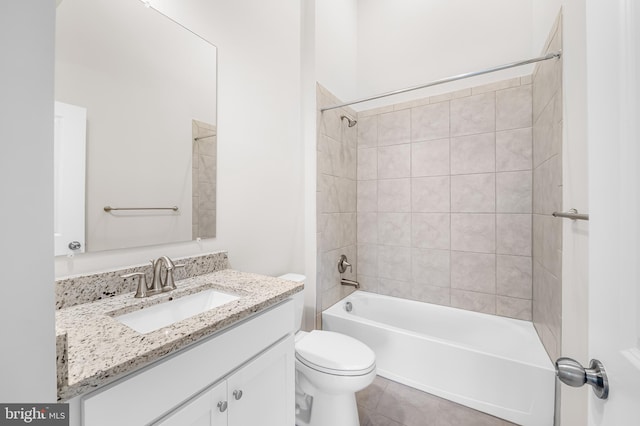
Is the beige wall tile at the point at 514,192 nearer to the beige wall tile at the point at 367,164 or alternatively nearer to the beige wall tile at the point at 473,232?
the beige wall tile at the point at 473,232

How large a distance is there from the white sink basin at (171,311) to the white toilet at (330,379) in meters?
0.60

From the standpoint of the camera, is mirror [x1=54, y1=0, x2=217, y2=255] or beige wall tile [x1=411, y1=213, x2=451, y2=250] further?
beige wall tile [x1=411, y1=213, x2=451, y2=250]

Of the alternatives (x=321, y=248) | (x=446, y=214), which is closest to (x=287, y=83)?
(x=321, y=248)

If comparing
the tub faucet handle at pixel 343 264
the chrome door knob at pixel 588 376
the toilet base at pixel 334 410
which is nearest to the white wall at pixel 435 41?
the tub faucet handle at pixel 343 264

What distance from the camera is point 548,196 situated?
156 centimetres

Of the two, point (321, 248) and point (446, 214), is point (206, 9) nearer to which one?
point (321, 248)

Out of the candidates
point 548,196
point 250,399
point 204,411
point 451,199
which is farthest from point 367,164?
point 204,411

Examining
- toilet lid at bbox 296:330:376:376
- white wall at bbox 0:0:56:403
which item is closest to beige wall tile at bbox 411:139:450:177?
toilet lid at bbox 296:330:376:376

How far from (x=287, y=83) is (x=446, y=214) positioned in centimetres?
168

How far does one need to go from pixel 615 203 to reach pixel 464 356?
62.0 inches

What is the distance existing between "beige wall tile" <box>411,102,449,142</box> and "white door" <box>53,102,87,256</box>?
228 centimetres

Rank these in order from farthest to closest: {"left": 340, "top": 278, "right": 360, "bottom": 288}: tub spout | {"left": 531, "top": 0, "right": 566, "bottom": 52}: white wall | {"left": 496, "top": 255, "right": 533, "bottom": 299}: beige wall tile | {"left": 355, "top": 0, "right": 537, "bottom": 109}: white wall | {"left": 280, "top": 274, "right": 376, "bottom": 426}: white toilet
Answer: {"left": 340, "top": 278, "right": 360, "bottom": 288}: tub spout < {"left": 355, "top": 0, "right": 537, "bottom": 109}: white wall < {"left": 496, "top": 255, "right": 533, "bottom": 299}: beige wall tile < {"left": 531, "top": 0, "right": 566, "bottom": 52}: white wall < {"left": 280, "top": 274, "right": 376, "bottom": 426}: white toilet

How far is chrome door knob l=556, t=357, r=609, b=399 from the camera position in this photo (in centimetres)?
45

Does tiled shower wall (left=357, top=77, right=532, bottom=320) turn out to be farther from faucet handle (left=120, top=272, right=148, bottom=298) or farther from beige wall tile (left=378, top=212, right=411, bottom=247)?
faucet handle (left=120, top=272, right=148, bottom=298)
